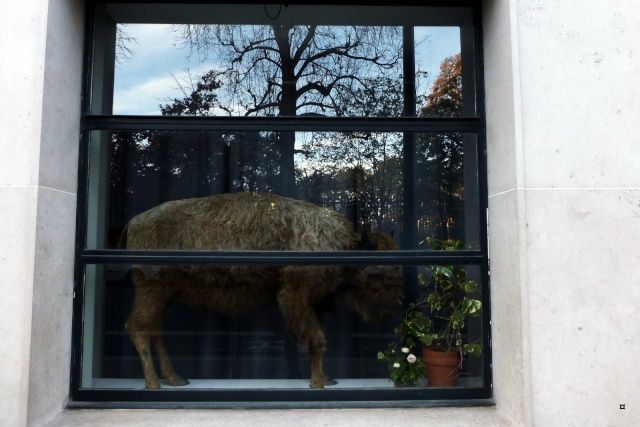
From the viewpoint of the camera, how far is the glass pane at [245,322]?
335 cm

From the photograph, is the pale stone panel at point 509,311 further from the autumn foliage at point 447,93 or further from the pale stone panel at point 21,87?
the pale stone panel at point 21,87

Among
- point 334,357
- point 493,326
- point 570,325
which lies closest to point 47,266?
point 334,357

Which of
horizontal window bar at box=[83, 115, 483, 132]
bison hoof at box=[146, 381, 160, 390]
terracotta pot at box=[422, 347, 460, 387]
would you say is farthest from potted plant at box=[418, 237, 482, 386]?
bison hoof at box=[146, 381, 160, 390]

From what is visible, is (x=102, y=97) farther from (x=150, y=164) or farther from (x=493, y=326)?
(x=493, y=326)

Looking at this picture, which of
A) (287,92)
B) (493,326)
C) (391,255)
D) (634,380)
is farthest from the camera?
(287,92)

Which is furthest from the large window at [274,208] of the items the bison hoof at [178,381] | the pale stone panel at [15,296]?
the pale stone panel at [15,296]

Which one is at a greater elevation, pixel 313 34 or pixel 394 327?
pixel 313 34

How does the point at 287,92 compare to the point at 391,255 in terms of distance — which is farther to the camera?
the point at 287,92

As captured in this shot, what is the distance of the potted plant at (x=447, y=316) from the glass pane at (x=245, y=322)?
6 cm

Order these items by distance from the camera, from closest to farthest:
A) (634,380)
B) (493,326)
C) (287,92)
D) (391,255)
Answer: (634,380), (493,326), (391,255), (287,92)

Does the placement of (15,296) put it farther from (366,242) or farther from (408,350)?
(408,350)

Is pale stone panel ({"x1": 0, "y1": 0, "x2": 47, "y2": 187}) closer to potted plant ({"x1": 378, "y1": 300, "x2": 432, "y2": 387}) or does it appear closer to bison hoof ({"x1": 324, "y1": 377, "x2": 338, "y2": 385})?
bison hoof ({"x1": 324, "y1": 377, "x2": 338, "y2": 385})

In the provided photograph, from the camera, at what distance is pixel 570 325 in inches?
108

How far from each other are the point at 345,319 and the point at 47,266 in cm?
199
